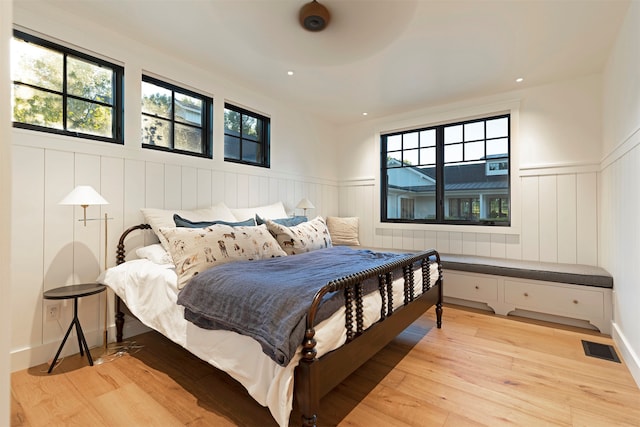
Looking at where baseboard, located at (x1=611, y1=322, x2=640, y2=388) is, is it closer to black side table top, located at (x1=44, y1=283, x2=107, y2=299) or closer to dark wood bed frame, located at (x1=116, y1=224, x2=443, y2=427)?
dark wood bed frame, located at (x1=116, y1=224, x2=443, y2=427)

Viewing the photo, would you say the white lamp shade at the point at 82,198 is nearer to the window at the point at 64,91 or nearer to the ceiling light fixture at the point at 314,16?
the window at the point at 64,91

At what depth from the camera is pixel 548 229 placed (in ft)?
11.3

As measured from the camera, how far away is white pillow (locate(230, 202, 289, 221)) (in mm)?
3338

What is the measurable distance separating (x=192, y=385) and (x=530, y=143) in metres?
4.08

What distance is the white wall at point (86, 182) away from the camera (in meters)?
2.15

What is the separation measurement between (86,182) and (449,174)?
4.03 meters

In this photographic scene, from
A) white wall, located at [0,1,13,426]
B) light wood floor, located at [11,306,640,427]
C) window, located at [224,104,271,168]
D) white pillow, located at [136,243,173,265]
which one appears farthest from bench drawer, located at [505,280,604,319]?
white wall, located at [0,1,13,426]

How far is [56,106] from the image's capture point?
92.7 inches

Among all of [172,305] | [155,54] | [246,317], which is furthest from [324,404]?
[155,54]

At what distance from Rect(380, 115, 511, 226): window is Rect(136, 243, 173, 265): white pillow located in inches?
124

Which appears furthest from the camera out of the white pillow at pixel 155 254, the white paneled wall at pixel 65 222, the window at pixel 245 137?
the window at pixel 245 137

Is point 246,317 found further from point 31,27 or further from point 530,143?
point 530,143

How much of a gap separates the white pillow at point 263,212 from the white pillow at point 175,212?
0.10 meters

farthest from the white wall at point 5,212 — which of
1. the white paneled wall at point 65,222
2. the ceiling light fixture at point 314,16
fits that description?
the white paneled wall at point 65,222
